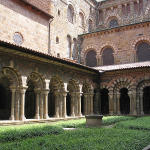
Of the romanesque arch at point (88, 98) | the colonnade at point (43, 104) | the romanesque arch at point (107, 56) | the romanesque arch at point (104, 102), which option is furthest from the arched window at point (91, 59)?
the colonnade at point (43, 104)

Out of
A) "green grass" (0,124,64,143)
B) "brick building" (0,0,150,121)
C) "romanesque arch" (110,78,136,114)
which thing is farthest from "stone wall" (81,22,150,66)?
"green grass" (0,124,64,143)

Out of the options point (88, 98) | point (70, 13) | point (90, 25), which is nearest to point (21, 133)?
point (88, 98)

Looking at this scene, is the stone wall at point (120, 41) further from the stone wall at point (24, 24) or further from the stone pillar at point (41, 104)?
the stone pillar at point (41, 104)

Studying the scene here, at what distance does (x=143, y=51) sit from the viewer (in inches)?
900

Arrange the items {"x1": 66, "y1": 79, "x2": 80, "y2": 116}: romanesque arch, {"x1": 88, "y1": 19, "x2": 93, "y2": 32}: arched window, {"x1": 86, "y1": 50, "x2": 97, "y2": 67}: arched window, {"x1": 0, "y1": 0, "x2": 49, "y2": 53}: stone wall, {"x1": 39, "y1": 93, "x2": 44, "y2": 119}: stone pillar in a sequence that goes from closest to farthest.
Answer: {"x1": 39, "y1": 93, "x2": 44, "y2": 119}: stone pillar, {"x1": 0, "y1": 0, "x2": 49, "y2": 53}: stone wall, {"x1": 66, "y1": 79, "x2": 80, "y2": 116}: romanesque arch, {"x1": 86, "y1": 50, "x2": 97, "y2": 67}: arched window, {"x1": 88, "y1": 19, "x2": 93, "y2": 32}: arched window

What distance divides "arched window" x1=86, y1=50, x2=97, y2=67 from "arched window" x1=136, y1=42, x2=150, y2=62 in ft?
14.6

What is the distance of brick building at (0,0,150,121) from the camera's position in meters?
13.0

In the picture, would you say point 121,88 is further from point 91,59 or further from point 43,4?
point 43,4

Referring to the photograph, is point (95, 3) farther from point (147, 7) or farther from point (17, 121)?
point (17, 121)

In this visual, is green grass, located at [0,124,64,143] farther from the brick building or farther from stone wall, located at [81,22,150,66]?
stone wall, located at [81,22,150,66]

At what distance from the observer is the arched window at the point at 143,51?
22.4 metres

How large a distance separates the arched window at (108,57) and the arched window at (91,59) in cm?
100

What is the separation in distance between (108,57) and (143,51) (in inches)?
136

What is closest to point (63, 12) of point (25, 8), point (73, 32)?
point (73, 32)
